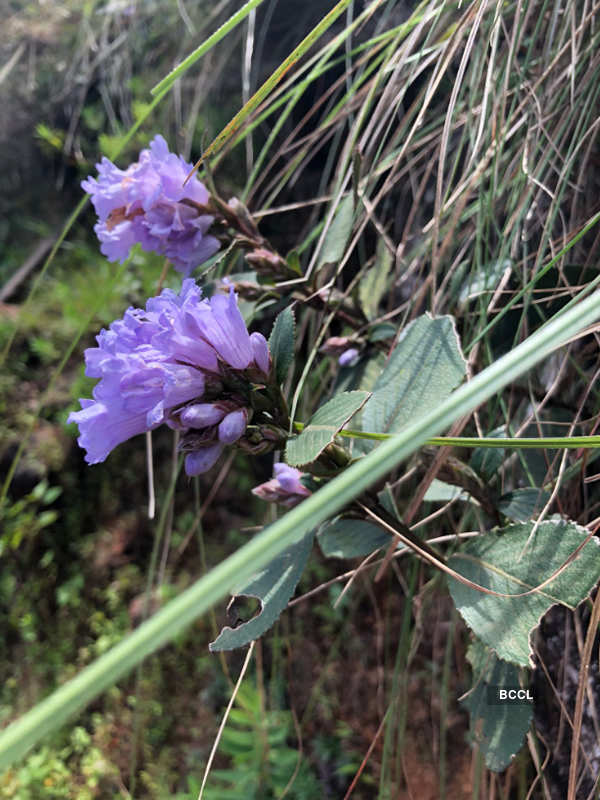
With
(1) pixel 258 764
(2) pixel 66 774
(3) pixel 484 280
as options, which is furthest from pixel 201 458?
(2) pixel 66 774

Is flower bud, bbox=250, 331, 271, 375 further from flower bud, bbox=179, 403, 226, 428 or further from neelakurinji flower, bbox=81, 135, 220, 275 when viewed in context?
neelakurinji flower, bbox=81, 135, 220, 275

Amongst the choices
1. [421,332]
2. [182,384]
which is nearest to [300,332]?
[421,332]

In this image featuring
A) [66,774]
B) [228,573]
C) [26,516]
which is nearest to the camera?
[228,573]

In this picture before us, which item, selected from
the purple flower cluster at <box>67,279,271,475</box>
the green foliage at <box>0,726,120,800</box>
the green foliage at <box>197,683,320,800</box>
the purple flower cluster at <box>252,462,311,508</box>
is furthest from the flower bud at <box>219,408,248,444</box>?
the green foliage at <box>0,726,120,800</box>

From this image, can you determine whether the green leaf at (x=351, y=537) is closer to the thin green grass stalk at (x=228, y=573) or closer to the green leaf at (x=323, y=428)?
the green leaf at (x=323, y=428)

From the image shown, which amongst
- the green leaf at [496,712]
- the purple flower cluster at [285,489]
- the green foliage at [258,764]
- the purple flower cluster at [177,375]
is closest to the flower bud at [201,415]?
the purple flower cluster at [177,375]

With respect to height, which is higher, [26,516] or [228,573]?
[228,573]

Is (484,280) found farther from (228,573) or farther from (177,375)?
(228,573)
